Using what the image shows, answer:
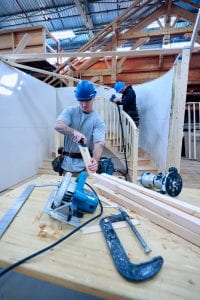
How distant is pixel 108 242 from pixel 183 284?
0.78ft

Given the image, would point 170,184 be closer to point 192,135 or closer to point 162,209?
point 162,209

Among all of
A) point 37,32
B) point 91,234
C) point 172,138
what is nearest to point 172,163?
point 172,138

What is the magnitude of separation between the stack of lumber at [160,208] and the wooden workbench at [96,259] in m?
0.03

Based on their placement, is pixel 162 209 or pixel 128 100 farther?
pixel 128 100

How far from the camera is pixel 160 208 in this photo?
0.78m

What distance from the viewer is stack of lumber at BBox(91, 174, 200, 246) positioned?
67 centimetres

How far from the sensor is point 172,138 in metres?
2.73

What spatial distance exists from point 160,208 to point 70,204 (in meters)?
0.36

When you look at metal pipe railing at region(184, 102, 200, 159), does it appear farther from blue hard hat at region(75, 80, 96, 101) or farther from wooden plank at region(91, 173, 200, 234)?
wooden plank at region(91, 173, 200, 234)

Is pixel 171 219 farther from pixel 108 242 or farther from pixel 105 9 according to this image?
pixel 105 9

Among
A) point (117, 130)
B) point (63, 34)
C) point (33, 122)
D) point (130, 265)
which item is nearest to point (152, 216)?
point (130, 265)

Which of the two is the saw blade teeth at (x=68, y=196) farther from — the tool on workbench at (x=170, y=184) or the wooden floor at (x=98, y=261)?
the tool on workbench at (x=170, y=184)

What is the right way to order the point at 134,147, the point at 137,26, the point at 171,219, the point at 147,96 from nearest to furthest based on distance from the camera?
the point at 171,219 < the point at 134,147 < the point at 147,96 < the point at 137,26

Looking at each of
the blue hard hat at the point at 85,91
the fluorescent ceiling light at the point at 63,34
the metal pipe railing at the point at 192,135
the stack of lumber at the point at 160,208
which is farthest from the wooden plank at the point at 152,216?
the fluorescent ceiling light at the point at 63,34
